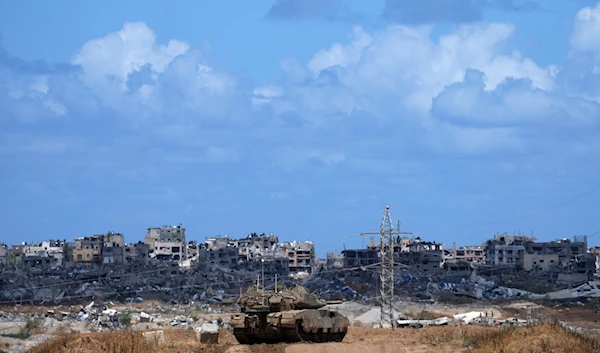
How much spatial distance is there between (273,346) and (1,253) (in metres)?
132

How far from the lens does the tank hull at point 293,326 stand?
40181 millimetres

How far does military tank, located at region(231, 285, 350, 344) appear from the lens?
40.3m

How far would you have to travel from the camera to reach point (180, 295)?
116812 mm

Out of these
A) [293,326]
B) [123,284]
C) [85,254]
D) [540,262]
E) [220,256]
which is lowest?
[293,326]

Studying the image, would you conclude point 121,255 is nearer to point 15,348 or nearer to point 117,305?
point 117,305

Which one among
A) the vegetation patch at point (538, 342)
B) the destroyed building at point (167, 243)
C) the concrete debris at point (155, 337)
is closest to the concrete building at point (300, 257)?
the destroyed building at point (167, 243)

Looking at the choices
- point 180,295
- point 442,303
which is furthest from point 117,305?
point 442,303

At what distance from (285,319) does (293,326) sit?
0.46m

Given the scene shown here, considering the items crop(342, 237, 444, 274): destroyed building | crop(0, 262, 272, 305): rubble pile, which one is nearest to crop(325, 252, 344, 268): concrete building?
crop(342, 237, 444, 274): destroyed building

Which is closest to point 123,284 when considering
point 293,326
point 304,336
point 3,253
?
point 3,253

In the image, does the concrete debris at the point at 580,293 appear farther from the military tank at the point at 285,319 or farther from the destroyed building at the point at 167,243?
the destroyed building at the point at 167,243

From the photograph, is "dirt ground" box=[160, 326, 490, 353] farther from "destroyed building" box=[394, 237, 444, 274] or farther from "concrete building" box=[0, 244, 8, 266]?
"concrete building" box=[0, 244, 8, 266]

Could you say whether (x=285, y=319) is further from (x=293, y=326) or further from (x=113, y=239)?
(x=113, y=239)

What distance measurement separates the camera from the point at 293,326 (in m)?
40.1
